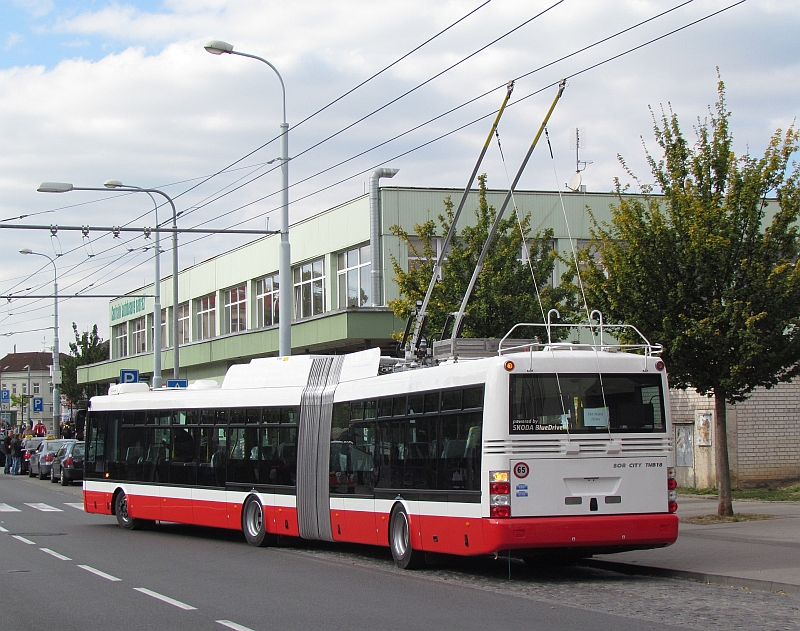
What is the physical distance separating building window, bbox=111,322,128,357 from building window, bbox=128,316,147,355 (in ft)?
4.68

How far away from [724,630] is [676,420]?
17.0 m

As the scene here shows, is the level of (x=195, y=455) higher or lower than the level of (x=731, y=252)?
lower

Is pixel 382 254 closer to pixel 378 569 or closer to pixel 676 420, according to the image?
pixel 676 420

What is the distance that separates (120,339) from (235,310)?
2459 cm

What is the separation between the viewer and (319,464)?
650 inches

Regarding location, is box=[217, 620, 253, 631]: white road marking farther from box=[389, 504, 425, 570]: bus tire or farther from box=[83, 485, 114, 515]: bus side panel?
box=[83, 485, 114, 515]: bus side panel

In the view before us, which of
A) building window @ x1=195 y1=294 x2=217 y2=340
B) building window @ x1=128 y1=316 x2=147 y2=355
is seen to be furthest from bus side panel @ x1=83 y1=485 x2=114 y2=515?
building window @ x1=128 y1=316 x2=147 y2=355

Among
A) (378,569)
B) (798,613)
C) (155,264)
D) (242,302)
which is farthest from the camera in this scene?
(242,302)

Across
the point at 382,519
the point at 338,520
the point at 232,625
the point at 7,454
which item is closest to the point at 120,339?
the point at 7,454

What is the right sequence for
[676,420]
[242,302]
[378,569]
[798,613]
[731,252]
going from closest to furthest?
[798,613]
[378,569]
[731,252]
[676,420]
[242,302]

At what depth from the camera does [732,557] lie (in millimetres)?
13938

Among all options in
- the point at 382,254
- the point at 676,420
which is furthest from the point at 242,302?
the point at 676,420

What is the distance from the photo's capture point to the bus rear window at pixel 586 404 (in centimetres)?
1261

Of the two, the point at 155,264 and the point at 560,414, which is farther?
the point at 155,264
